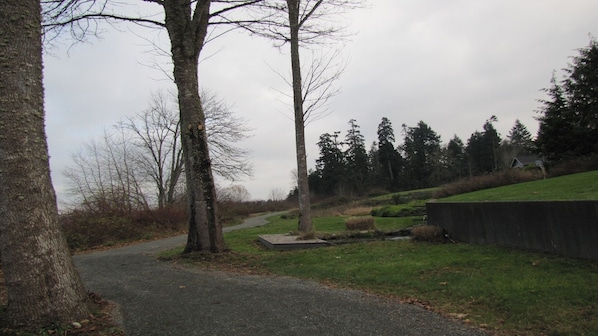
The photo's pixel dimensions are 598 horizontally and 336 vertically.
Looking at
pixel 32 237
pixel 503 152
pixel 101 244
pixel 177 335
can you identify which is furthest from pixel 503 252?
pixel 503 152

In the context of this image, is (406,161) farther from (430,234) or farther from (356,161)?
(430,234)

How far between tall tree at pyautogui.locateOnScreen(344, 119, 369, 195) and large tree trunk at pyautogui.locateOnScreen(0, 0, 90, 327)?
238 feet

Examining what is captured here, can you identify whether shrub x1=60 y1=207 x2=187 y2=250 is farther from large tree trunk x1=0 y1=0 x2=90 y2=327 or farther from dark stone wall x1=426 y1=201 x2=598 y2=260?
dark stone wall x1=426 y1=201 x2=598 y2=260

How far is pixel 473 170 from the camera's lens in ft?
258

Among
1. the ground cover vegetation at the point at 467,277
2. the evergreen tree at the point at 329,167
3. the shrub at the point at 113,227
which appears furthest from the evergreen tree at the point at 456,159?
the ground cover vegetation at the point at 467,277

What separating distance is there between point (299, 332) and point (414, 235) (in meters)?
8.18

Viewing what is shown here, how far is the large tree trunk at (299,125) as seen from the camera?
14.5 m

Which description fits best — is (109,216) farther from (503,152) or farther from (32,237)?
(503,152)

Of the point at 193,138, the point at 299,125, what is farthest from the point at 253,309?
the point at 299,125

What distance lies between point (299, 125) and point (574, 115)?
20.2 metres

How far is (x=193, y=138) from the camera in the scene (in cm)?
941

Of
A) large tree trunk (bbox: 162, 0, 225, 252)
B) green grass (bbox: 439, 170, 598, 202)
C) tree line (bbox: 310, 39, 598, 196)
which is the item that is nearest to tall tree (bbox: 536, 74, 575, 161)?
green grass (bbox: 439, 170, 598, 202)

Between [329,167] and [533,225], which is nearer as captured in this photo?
[533,225]

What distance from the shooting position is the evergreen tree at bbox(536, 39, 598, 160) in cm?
2383
